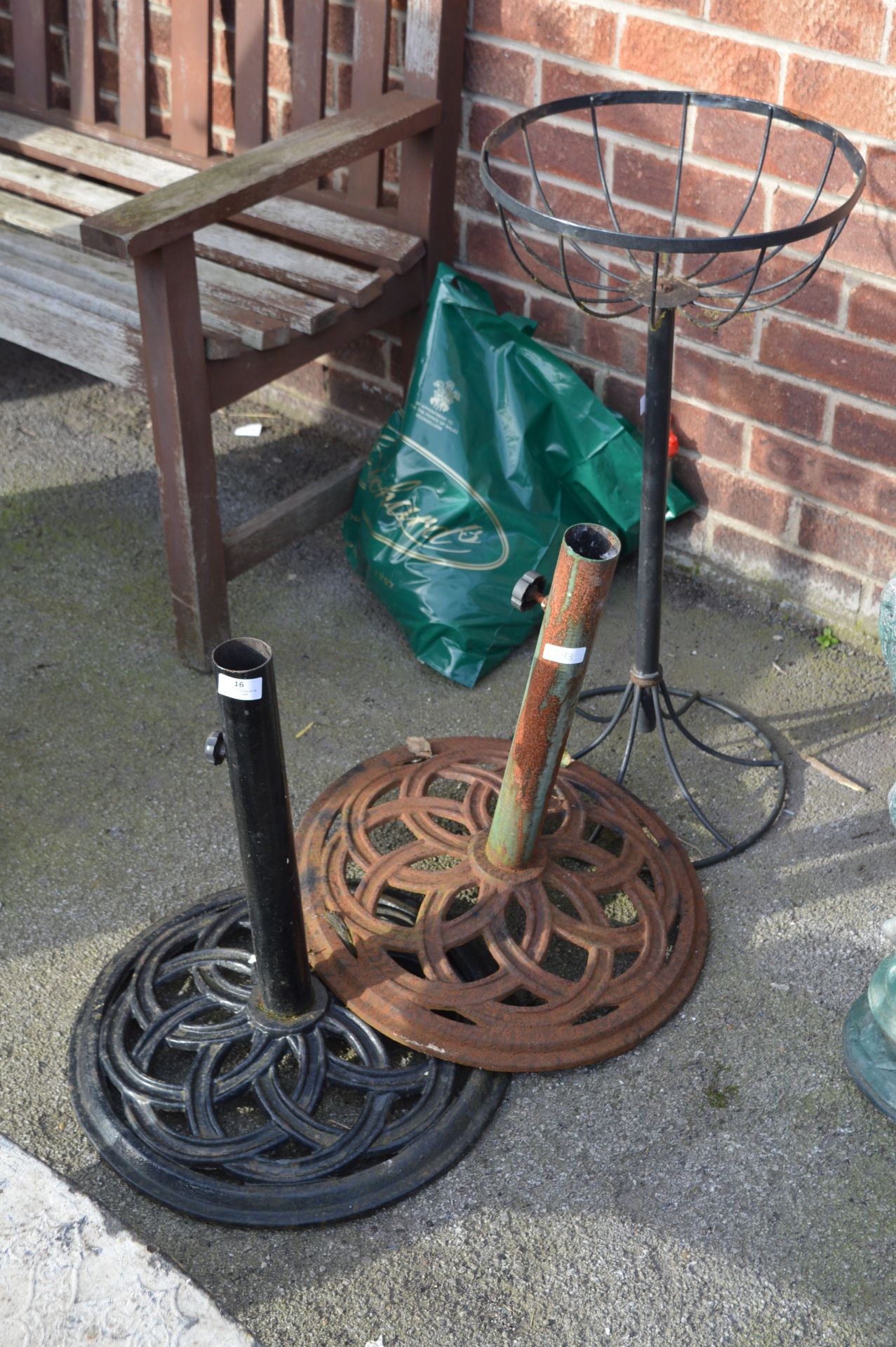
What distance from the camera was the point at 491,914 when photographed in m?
2.28

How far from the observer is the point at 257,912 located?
200 cm

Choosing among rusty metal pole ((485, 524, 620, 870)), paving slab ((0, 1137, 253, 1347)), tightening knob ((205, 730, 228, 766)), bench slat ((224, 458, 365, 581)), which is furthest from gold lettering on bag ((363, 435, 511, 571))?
paving slab ((0, 1137, 253, 1347))

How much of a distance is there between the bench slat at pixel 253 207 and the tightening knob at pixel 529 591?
1.24 metres

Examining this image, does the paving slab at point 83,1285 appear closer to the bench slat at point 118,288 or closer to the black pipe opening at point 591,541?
the black pipe opening at point 591,541

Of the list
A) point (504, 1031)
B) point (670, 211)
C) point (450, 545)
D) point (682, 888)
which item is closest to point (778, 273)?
point (670, 211)

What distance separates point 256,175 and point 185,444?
22.1 inches

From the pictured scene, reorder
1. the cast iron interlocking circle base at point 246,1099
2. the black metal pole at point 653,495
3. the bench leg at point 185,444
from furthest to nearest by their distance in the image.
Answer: the bench leg at point 185,444
the black metal pole at point 653,495
the cast iron interlocking circle base at point 246,1099

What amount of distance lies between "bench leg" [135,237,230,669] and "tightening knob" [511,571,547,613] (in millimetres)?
931

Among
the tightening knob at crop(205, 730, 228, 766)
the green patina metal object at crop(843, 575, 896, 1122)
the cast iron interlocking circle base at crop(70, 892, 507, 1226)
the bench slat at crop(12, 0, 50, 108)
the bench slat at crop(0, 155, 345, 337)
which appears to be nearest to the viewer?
the tightening knob at crop(205, 730, 228, 766)

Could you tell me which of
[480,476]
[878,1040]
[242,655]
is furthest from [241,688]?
[480,476]

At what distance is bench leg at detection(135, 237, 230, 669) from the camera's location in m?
2.52

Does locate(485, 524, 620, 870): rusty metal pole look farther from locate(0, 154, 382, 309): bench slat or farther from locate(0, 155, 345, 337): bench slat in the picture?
locate(0, 154, 382, 309): bench slat

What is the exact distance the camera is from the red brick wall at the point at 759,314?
255cm

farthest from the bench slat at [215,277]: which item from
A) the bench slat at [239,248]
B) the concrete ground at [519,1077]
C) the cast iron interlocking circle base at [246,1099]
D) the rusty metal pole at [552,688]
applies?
the cast iron interlocking circle base at [246,1099]
